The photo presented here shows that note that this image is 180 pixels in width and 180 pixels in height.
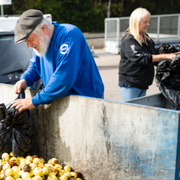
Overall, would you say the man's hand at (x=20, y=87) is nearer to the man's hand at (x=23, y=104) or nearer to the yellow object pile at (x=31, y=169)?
the man's hand at (x=23, y=104)

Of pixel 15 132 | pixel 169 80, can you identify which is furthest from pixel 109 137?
pixel 169 80

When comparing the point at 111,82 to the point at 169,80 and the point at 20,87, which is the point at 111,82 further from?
the point at 20,87

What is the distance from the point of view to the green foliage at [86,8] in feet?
125

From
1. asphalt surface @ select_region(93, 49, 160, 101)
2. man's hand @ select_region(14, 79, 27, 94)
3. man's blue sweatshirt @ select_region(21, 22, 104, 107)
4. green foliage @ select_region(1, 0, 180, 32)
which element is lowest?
asphalt surface @ select_region(93, 49, 160, 101)

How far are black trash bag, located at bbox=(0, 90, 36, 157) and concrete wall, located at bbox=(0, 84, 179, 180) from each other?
240 millimetres

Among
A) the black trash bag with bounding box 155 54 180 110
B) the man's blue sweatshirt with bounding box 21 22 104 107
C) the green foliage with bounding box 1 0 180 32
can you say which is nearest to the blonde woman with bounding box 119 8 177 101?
the black trash bag with bounding box 155 54 180 110

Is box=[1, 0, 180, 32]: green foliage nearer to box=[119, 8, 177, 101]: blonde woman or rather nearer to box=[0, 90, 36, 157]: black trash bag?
box=[119, 8, 177, 101]: blonde woman

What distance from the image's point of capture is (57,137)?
3.11 meters

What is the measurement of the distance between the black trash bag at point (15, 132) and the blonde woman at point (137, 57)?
150cm

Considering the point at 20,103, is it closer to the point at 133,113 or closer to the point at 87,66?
the point at 87,66

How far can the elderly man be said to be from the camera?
2.62 metres

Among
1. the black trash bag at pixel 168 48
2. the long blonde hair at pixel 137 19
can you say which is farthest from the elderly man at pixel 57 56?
the black trash bag at pixel 168 48

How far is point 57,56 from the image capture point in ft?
8.93

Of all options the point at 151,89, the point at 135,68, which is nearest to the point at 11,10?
the point at 151,89
